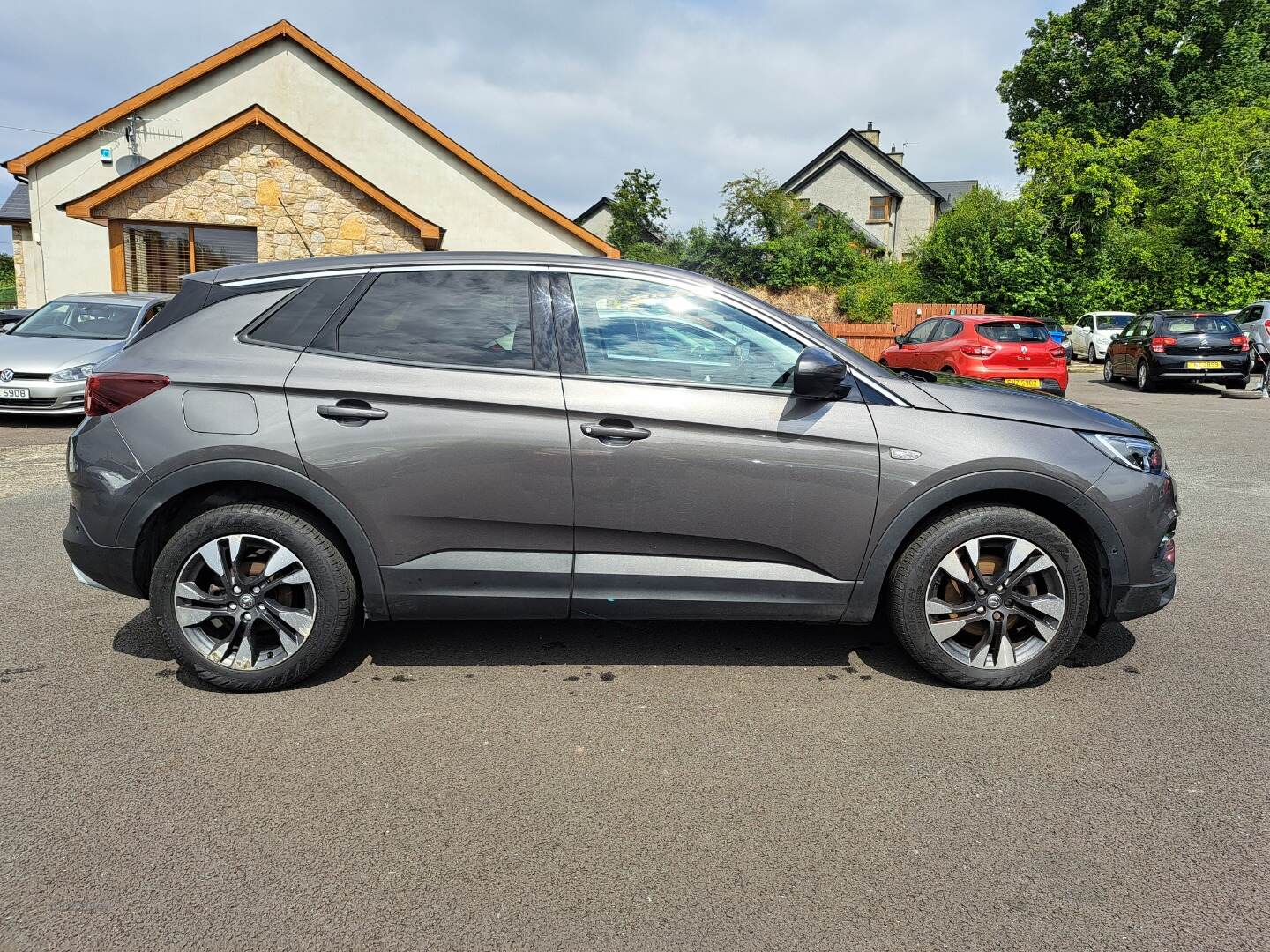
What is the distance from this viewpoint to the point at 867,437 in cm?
358

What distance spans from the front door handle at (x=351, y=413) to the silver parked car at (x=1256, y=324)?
20341 mm

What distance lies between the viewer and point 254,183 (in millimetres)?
16922

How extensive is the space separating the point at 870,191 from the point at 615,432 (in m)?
48.2

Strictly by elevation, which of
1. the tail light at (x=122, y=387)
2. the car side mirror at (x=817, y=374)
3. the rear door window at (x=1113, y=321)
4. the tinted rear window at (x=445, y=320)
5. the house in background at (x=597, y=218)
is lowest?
the tail light at (x=122, y=387)

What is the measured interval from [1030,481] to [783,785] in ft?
5.19

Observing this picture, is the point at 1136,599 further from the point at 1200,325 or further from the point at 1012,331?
the point at 1200,325

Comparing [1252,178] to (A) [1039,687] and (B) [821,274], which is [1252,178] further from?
(A) [1039,687]

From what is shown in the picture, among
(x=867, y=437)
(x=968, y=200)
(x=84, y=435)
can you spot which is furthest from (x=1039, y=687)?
(x=968, y=200)

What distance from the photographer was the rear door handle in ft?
11.6

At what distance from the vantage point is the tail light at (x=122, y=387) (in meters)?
3.61

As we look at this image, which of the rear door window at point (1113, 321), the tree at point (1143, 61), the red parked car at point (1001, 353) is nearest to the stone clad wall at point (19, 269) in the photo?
the red parked car at point (1001, 353)

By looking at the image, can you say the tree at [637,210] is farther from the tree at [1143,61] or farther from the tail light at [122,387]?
the tail light at [122,387]

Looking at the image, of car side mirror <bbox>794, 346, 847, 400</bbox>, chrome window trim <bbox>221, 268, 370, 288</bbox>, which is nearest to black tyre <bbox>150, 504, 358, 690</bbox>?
chrome window trim <bbox>221, 268, 370, 288</bbox>

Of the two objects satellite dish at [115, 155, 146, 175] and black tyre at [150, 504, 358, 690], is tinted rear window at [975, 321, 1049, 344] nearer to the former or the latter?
black tyre at [150, 504, 358, 690]
